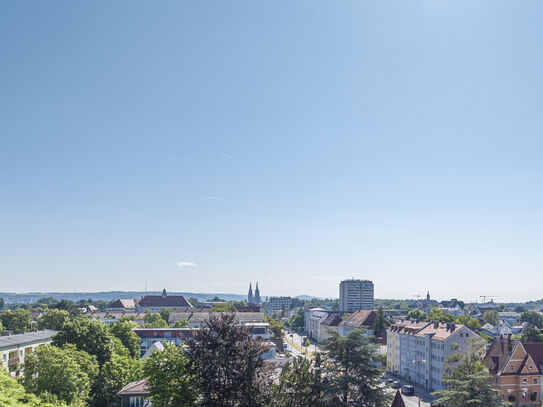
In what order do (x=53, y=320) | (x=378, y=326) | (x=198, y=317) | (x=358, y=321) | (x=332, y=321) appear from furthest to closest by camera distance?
1. (x=332, y=321)
2. (x=198, y=317)
3. (x=358, y=321)
4. (x=378, y=326)
5. (x=53, y=320)

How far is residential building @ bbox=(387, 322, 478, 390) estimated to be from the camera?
7550 centimetres

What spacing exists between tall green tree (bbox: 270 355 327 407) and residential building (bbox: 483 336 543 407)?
40.6 m

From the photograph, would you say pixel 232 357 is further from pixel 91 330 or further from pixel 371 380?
pixel 91 330

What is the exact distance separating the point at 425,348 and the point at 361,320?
53.2m

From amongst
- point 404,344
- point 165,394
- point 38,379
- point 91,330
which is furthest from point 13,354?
point 404,344

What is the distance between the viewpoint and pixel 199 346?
2995 centimetres

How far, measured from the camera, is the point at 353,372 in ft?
119

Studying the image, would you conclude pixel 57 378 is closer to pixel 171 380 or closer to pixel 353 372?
pixel 171 380

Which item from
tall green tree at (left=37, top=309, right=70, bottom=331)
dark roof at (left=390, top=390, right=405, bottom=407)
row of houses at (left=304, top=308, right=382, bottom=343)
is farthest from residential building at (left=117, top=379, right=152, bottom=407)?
row of houses at (left=304, top=308, right=382, bottom=343)

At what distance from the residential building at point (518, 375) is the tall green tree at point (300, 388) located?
40628 millimetres

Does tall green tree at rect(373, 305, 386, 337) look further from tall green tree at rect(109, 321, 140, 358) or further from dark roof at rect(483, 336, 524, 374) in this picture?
tall green tree at rect(109, 321, 140, 358)

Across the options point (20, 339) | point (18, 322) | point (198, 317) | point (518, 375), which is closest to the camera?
point (518, 375)

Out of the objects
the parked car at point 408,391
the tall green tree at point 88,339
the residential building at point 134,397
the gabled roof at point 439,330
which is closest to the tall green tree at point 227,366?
the residential building at point 134,397

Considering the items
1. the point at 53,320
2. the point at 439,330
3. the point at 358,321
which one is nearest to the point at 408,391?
the point at 439,330
